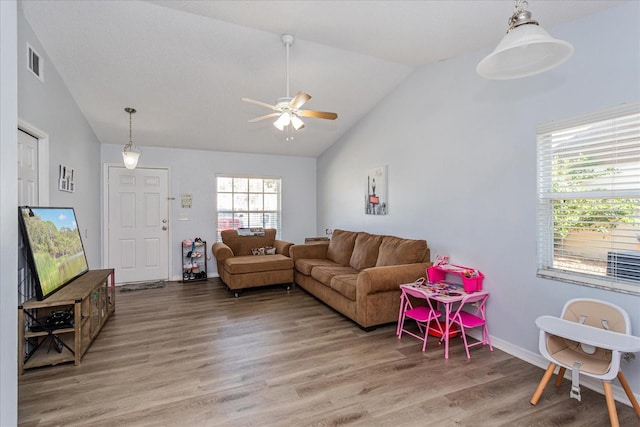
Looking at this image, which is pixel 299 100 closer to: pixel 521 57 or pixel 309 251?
pixel 521 57

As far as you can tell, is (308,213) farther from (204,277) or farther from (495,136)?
(495,136)

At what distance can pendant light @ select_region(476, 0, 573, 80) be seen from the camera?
1.34 meters

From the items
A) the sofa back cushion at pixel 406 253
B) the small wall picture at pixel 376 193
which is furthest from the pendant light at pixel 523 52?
the small wall picture at pixel 376 193

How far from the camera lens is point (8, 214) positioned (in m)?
1.62

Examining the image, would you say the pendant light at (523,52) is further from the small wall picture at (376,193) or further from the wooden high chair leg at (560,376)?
the small wall picture at (376,193)

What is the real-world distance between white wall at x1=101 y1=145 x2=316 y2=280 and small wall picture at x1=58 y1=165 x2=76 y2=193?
155cm

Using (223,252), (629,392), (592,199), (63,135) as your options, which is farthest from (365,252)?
(63,135)

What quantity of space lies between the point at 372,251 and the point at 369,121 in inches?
77.5

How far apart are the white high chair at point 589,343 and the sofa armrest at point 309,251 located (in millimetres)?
3343

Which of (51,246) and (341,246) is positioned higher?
(51,246)

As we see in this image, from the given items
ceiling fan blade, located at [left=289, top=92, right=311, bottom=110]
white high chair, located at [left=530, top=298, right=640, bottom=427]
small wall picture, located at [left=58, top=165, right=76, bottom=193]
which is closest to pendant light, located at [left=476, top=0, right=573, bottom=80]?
ceiling fan blade, located at [left=289, top=92, right=311, bottom=110]

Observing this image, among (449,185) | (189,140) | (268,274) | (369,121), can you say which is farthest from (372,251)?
(189,140)

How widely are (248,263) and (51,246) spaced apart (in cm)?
229

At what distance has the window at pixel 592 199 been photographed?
6.93 ft
